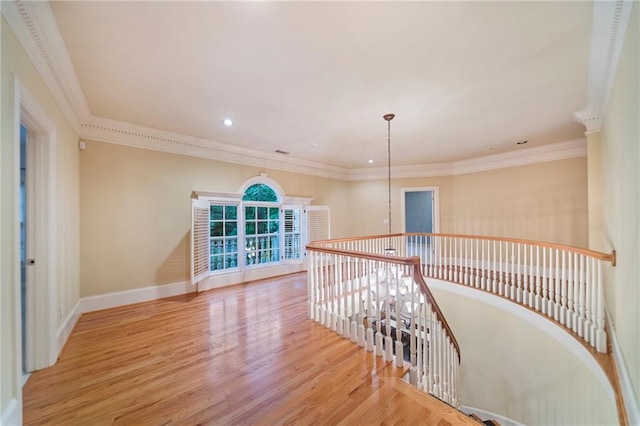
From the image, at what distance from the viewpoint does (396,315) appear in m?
2.42

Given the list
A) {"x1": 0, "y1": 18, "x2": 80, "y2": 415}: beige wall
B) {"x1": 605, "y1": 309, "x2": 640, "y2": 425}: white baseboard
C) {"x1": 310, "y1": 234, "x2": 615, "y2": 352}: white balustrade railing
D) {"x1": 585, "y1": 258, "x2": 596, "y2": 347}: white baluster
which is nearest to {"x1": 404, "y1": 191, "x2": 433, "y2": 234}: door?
{"x1": 310, "y1": 234, "x2": 615, "y2": 352}: white balustrade railing

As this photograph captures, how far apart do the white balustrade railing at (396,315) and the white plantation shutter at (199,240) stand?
202cm

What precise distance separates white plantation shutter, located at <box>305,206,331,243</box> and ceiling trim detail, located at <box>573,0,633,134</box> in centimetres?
488

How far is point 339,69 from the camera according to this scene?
2439 millimetres

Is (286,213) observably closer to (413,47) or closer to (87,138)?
(87,138)

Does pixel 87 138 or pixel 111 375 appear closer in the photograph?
pixel 111 375

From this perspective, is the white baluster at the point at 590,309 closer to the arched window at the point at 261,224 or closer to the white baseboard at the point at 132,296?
the arched window at the point at 261,224

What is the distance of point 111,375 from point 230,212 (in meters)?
3.32

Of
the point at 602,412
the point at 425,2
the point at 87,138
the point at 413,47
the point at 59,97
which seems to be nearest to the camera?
the point at 425,2

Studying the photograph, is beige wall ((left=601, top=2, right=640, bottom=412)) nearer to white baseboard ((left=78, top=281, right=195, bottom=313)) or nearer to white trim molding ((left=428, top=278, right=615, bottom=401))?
white trim molding ((left=428, top=278, right=615, bottom=401))

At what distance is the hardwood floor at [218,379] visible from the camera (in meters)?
1.74

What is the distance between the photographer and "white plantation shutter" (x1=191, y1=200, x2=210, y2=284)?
4075 mm

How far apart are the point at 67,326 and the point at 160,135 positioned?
288 cm

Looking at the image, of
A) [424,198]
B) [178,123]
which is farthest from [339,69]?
[424,198]
